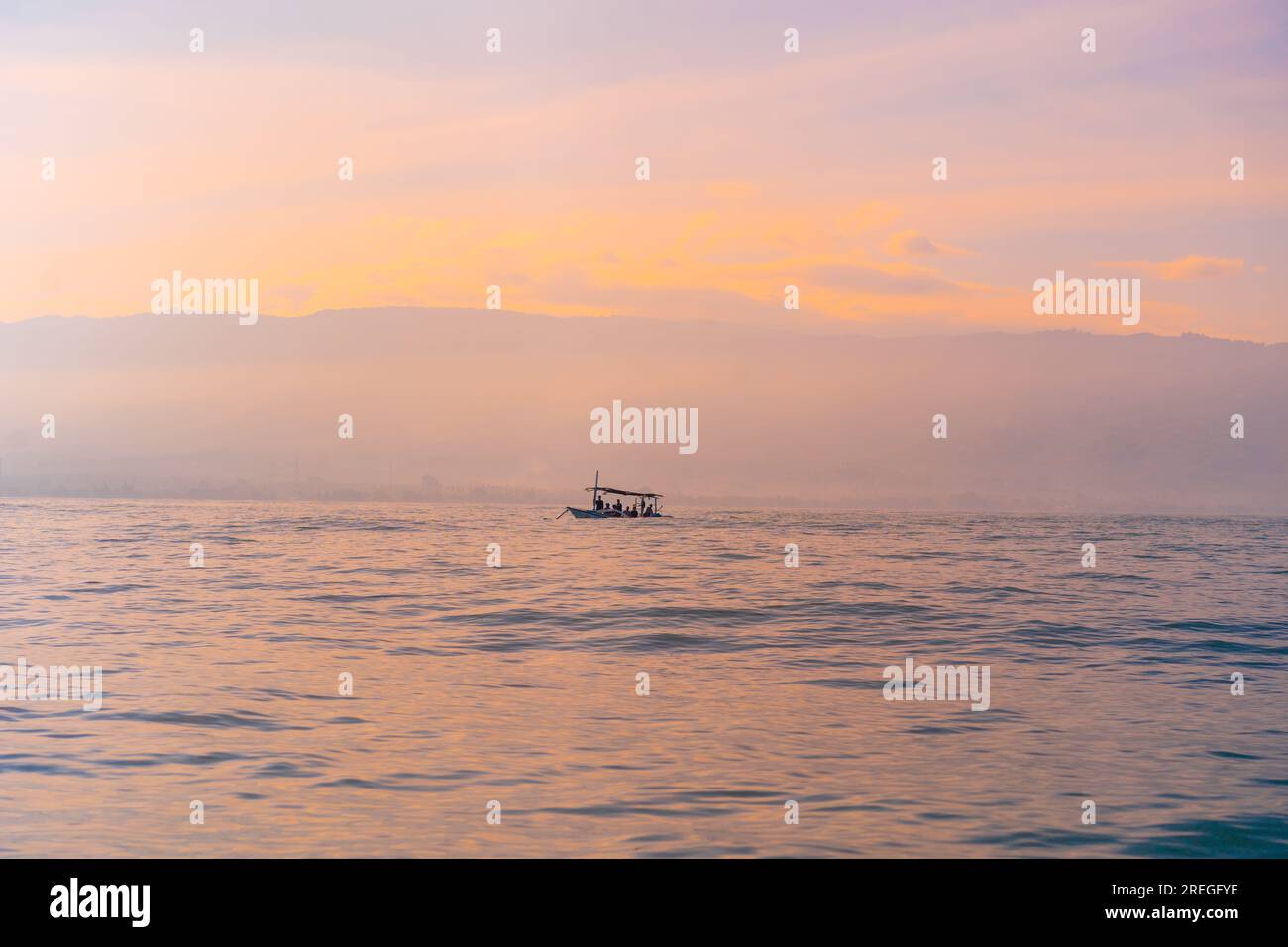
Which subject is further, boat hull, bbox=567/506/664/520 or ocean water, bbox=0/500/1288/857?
boat hull, bbox=567/506/664/520

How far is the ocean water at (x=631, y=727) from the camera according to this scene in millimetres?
11867

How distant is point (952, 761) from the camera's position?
15031mm

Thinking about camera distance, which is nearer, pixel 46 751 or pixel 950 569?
pixel 46 751

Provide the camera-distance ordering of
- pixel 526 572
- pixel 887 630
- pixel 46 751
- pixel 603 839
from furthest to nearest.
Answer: pixel 526 572, pixel 887 630, pixel 46 751, pixel 603 839

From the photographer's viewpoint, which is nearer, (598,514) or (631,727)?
(631,727)

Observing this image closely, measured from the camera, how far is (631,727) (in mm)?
17203

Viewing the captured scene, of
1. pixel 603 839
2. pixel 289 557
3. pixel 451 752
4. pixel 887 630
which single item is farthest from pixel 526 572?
pixel 603 839

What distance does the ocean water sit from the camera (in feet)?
38.9

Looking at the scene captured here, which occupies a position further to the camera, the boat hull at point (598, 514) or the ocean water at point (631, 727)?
the boat hull at point (598, 514)

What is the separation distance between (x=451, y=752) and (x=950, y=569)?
4704 cm
